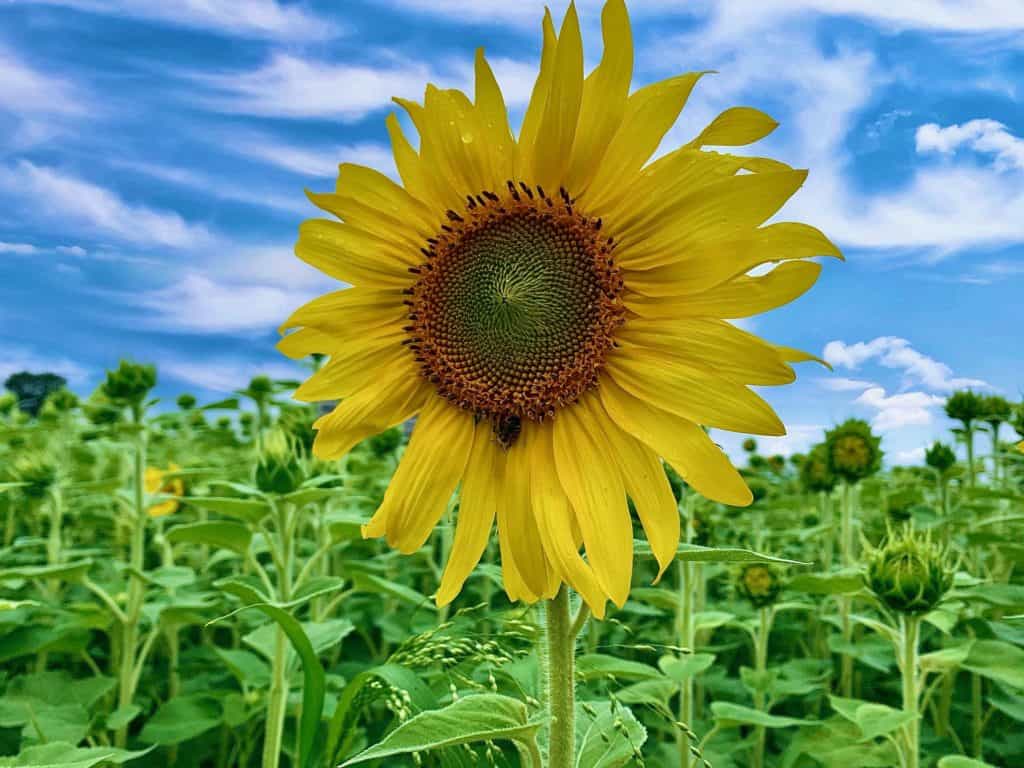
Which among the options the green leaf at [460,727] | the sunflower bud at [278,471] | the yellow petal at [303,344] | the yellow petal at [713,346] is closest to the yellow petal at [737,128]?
the yellow petal at [713,346]

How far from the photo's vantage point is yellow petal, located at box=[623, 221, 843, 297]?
1.16m

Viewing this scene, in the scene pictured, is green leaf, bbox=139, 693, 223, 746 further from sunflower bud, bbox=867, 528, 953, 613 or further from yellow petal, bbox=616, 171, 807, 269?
yellow petal, bbox=616, 171, 807, 269

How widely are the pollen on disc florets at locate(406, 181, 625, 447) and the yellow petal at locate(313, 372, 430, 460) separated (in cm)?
6

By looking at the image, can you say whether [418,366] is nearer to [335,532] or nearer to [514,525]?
[514,525]

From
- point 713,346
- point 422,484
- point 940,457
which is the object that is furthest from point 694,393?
point 940,457

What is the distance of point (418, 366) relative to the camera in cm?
139

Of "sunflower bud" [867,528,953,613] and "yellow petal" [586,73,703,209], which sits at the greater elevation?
"yellow petal" [586,73,703,209]

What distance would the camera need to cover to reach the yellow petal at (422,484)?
134cm

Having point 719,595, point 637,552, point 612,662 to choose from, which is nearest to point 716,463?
point 637,552

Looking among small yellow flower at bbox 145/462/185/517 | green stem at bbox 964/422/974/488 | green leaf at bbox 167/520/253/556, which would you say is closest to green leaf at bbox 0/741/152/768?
green leaf at bbox 167/520/253/556

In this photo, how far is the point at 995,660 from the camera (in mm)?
2053

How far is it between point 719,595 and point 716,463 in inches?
143

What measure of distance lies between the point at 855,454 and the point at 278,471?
2426 millimetres

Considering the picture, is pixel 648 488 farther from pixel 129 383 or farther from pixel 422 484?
pixel 129 383
